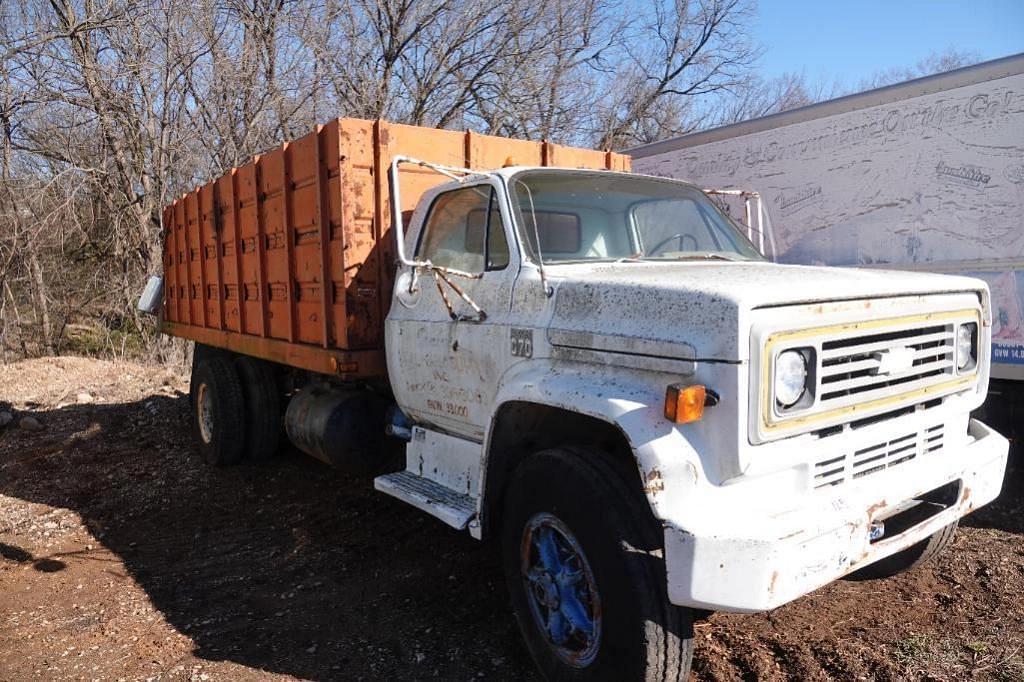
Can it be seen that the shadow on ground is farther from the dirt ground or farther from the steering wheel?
the steering wheel

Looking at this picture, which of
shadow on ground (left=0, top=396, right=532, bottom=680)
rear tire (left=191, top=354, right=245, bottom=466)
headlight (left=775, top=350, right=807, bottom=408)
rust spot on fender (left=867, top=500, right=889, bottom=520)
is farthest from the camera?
rear tire (left=191, top=354, right=245, bottom=466)

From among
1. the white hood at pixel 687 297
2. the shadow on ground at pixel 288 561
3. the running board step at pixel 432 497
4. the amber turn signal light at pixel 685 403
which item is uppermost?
the white hood at pixel 687 297

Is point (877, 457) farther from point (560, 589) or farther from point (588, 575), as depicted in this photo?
point (560, 589)

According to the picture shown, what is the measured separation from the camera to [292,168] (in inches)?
205

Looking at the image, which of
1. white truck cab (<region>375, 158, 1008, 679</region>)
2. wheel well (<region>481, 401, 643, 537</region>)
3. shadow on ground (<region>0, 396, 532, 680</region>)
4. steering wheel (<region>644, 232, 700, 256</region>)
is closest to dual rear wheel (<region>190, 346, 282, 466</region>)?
shadow on ground (<region>0, 396, 532, 680</region>)

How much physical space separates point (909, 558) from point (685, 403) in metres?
2.12

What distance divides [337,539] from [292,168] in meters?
2.57

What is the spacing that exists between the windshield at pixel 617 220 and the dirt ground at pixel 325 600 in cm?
186

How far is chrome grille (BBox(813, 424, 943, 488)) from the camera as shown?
2.72m

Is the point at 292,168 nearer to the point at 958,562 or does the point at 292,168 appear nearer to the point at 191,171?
the point at 958,562

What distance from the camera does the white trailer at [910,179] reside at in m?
5.09

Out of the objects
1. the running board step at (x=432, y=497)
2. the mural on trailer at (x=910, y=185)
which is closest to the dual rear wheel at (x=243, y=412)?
the running board step at (x=432, y=497)

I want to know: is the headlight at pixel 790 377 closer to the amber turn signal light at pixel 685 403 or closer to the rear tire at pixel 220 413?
the amber turn signal light at pixel 685 403

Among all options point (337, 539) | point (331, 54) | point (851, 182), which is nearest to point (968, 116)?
point (851, 182)
